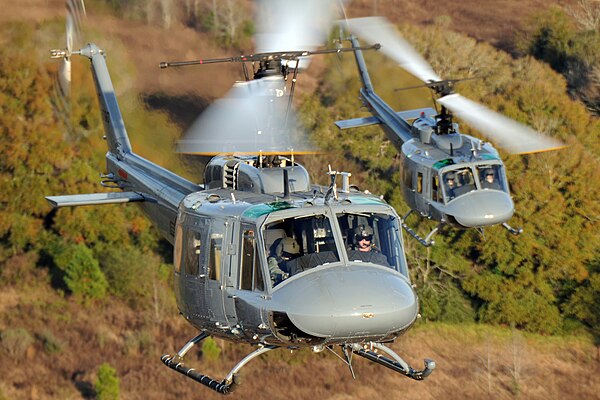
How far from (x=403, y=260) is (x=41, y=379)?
62.9 ft

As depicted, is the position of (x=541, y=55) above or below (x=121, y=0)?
below

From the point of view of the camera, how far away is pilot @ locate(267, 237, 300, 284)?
1423cm

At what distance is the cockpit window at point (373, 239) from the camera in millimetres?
14330

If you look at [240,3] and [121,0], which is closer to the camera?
[121,0]

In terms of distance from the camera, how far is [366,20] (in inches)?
1494

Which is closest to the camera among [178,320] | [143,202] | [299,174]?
[299,174]

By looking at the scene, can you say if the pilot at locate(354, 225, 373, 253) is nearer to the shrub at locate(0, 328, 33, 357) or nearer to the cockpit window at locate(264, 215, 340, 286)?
the cockpit window at locate(264, 215, 340, 286)

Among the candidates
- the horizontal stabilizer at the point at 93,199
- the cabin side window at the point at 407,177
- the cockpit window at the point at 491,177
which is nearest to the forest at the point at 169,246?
the cabin side window at the point at 407,177

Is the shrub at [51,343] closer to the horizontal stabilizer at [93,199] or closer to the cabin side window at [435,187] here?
the cabin side window at [435,187]

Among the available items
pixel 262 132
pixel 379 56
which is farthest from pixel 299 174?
pixel 379 56

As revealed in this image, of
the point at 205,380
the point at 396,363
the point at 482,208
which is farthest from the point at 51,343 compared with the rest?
the point at 396,363

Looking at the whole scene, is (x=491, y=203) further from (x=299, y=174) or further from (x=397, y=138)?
(x=299, y=174)

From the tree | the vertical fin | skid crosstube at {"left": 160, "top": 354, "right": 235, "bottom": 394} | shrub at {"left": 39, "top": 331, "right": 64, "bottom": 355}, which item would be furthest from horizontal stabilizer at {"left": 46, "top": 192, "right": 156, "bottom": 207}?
the tree

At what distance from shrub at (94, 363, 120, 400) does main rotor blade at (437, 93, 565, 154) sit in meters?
11.0
